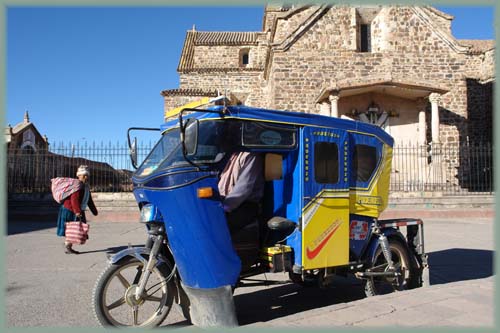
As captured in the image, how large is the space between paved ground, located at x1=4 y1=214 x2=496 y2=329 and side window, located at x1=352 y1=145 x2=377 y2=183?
1.56 m

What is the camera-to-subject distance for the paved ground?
409 centimetres

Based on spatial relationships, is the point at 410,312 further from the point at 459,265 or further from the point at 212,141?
the point at 459,265

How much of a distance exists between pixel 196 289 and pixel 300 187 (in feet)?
5.16

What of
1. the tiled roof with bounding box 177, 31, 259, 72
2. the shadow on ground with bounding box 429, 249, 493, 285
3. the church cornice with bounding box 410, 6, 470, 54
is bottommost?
the shadow on ground with bounding box 429, 249, 493, 285

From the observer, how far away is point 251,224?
4.71 m

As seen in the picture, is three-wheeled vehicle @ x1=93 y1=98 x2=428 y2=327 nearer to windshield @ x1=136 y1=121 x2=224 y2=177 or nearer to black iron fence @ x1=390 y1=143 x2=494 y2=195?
windshield @ x1=136 y1=121 x2=224 y2=177

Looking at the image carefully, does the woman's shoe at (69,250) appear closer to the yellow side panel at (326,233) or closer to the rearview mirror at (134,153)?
the rearview mirror at (134,153)

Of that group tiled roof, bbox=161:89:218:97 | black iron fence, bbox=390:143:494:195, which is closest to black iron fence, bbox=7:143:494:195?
black iron fence, bbox=390:143:494:195

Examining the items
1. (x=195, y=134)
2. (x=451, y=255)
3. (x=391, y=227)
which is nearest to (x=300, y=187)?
(x=195, y=134)

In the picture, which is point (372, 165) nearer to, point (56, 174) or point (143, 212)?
point (143, 212)

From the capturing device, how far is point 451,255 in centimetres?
866

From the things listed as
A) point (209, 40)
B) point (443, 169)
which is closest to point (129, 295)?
point (443, 169)

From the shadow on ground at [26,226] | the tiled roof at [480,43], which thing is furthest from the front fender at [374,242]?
the tiled roof at [480,43]

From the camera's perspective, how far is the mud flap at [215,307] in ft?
13.3
